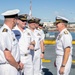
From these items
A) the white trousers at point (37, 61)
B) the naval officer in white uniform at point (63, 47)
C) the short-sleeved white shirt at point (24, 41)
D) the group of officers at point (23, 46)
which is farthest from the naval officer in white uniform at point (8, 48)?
the white trousers at point (37, 61)

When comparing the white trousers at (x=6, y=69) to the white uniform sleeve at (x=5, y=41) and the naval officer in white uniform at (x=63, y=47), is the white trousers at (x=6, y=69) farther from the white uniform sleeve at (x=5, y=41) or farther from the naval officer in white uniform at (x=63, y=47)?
the naval officer in white uniform at (x=63, y=47)

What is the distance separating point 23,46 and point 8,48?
1.43 m

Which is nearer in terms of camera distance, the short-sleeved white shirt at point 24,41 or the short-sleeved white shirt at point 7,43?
the short-sleeved white shirt at point 7,43

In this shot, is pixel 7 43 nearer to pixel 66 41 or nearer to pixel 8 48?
→ pixel 8 48

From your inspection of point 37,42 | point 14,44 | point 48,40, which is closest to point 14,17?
point 14,44

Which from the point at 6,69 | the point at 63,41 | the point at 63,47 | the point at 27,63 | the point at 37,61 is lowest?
the point at 37,61

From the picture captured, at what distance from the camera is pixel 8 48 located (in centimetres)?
345

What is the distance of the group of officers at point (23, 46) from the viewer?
11.4 feet

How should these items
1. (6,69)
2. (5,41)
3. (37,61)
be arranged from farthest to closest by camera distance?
(37,61)
(6,69)
(5,41)

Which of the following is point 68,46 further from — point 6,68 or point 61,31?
point 6,68

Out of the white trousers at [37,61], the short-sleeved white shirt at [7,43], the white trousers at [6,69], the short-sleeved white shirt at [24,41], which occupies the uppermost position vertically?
the short-sleeved white shirt at [7,43]

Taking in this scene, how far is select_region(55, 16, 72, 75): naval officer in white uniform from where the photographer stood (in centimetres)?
411

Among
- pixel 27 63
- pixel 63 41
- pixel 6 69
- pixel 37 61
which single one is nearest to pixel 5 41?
pixel 6 69

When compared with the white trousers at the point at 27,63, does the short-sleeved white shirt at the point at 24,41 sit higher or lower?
higher
